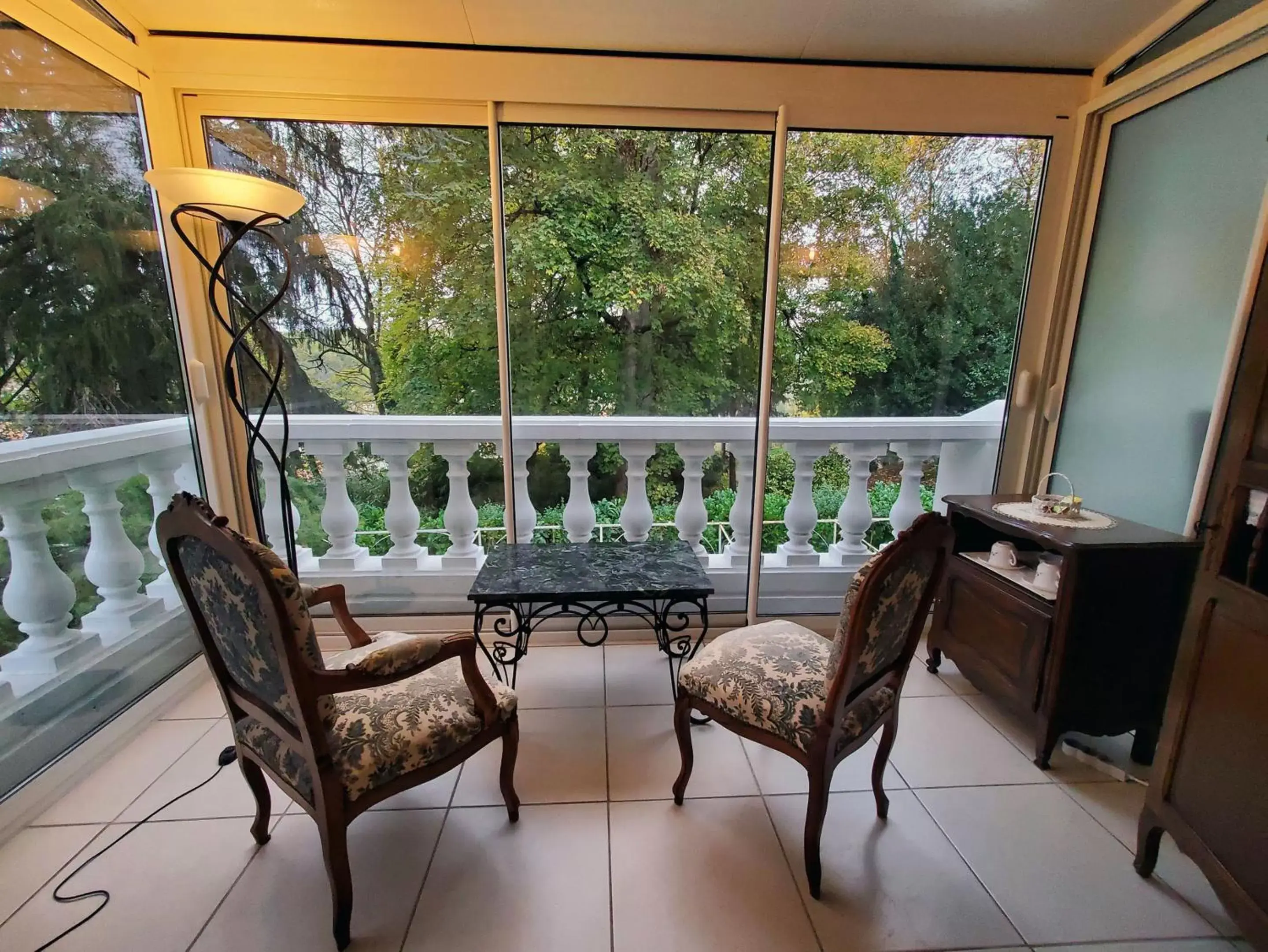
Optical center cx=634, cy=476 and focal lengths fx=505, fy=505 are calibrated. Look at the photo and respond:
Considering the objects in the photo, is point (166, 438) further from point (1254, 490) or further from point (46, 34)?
point (1254, 490)

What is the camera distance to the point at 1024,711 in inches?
62.7

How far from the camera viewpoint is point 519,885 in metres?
1.19

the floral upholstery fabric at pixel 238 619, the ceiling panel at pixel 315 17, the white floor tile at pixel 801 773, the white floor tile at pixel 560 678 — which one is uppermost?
the ceiling panel at pixel 315 17

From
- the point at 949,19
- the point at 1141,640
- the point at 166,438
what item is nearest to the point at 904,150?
the point at 949,19

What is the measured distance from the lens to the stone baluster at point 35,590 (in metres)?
1.44

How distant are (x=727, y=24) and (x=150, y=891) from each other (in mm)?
2879

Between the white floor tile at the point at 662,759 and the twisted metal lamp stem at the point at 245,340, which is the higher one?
the twisted metal lamp stem at the point at 245,340

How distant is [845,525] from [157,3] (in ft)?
10.5

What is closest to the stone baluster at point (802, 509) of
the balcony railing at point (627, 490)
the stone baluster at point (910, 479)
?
the balcony railing at point (627, 490)

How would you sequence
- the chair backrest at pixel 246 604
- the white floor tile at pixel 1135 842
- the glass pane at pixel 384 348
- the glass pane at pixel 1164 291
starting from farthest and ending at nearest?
the glass pane at pixel 384 348 → the glass pane at pixel 1164 291 → the white floor tile at pixel 1135 842 → the chair backrest at pixel 246 604

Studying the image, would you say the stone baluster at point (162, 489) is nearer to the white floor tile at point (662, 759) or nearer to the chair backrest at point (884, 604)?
the white floor tile at point (662, 759)

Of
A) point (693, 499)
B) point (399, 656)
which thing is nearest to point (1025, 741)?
point (693, 499)

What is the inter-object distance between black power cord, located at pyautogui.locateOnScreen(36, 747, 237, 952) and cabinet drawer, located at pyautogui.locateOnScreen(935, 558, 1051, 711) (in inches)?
97.8

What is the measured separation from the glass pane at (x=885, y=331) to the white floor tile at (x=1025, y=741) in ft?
2.19
